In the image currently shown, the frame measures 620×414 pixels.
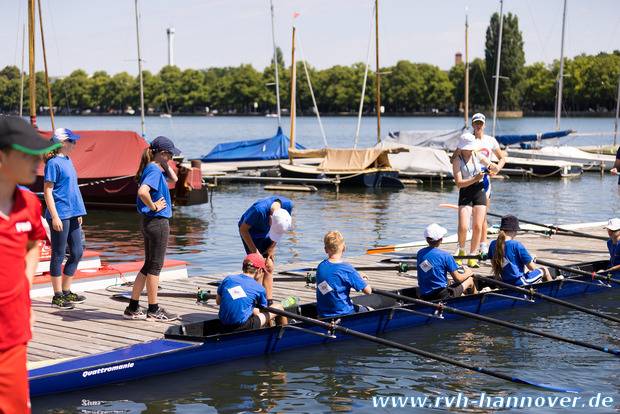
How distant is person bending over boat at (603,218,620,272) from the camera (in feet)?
36.5

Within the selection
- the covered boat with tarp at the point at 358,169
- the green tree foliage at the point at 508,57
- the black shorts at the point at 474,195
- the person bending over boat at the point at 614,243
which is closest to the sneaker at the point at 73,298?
→ the black shorts at the point at 474,195

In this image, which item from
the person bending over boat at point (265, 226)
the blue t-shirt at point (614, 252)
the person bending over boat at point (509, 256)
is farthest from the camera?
the blue t-shirt at point (614, 252)

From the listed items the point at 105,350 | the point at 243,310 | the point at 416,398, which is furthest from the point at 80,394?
the point at 416,398

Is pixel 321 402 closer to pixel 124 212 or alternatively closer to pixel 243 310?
pixel 243 310

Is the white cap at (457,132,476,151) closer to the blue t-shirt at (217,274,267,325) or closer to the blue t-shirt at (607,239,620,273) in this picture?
the blue t-shirt at (607,239,620,273)

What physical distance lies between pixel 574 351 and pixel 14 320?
7.03 metres

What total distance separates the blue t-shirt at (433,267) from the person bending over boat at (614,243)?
135 inches

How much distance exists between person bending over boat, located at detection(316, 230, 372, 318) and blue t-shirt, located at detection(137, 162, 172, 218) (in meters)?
1.79

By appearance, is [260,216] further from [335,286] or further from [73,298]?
[73,298]

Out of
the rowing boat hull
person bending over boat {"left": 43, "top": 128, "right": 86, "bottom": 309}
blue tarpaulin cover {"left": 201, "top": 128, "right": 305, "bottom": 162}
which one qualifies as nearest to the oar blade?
the rowing boat hull

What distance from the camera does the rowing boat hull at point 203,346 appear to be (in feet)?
21.9

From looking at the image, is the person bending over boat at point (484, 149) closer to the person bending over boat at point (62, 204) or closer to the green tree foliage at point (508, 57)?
the person bending over boat at point (62, 204)

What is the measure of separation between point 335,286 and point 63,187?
329 cm

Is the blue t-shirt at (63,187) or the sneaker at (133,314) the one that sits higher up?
the blue t-shirt at (63,187)
